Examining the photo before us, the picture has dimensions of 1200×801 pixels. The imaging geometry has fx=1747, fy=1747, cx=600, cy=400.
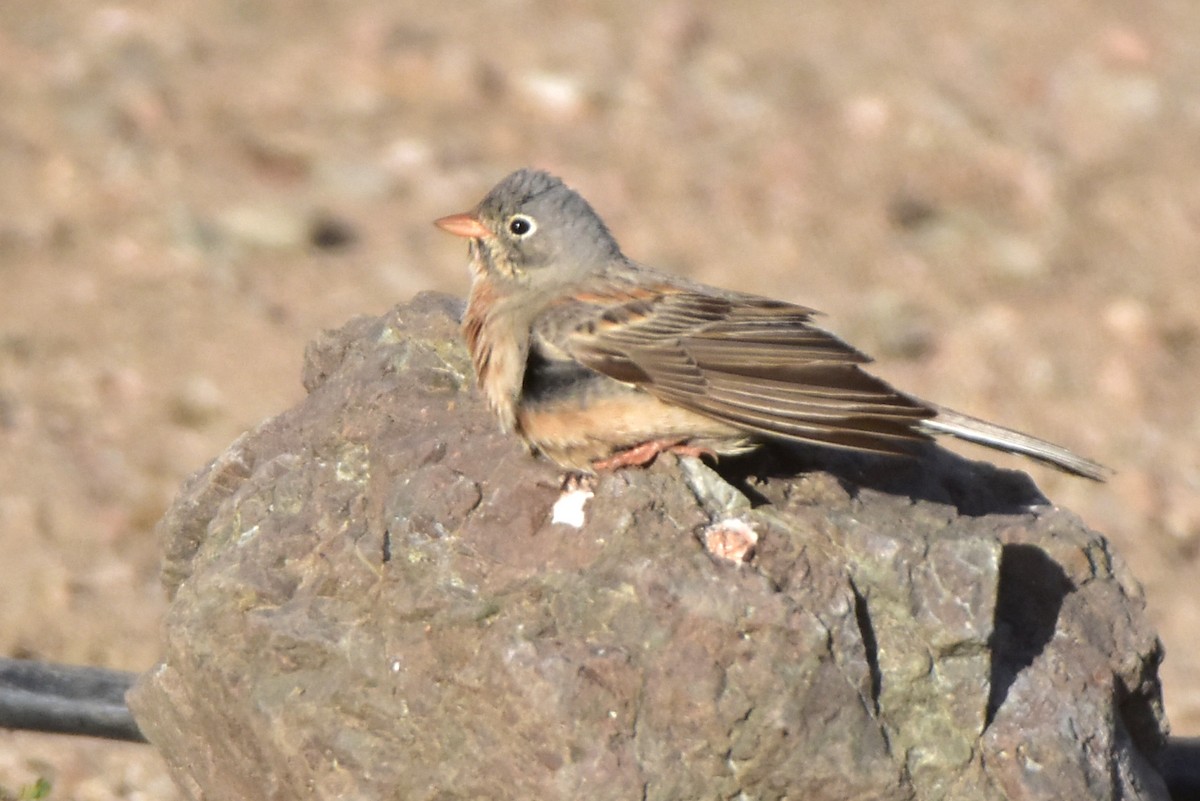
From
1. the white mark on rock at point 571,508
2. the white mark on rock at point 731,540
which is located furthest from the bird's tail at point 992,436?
the white mark on rock at point 571,508

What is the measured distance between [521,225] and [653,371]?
3.37 feet

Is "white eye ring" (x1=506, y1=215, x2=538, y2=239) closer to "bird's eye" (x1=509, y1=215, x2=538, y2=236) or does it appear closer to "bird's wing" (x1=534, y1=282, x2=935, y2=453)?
"bird's eye" (x1=509, y1=215, x2=538, y2=236)

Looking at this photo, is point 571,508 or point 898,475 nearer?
Answer: point 571,508

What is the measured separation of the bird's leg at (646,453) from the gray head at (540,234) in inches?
41.5

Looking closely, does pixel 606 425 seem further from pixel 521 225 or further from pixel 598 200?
pixel 598 200

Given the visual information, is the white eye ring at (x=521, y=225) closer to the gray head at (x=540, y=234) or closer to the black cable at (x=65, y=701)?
the gray head at (x=540, y=234)

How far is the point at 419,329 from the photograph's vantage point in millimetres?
5918

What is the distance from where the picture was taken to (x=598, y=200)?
11.5 meters

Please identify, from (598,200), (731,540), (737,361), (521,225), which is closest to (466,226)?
(521,225)

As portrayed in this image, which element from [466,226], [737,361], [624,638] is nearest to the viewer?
[624,638]

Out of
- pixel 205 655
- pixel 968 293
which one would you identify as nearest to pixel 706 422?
pixel 205 655

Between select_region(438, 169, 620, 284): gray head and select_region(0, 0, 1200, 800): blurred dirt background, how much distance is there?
2802 mm

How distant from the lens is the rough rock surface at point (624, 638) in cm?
470

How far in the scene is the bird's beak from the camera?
6.45 m
